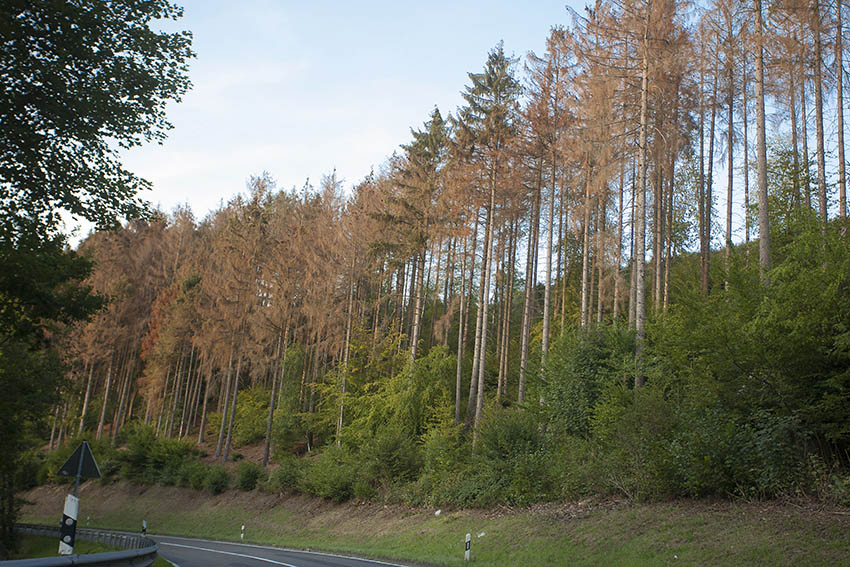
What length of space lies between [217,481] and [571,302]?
71.4 ft

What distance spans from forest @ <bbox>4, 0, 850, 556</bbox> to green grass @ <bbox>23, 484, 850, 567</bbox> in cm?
80

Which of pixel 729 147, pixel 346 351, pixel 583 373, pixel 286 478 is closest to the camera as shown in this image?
pixel 583 373

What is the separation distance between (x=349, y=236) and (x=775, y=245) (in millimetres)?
18562

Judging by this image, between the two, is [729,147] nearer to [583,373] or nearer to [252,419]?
[583,373]

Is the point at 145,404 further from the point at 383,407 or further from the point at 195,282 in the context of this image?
the point at 383,407

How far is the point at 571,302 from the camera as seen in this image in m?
34.5

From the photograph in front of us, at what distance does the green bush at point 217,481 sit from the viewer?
102 feet

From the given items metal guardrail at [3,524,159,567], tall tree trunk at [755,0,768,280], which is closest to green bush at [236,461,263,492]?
metal guardrail at [3,524,159,567]

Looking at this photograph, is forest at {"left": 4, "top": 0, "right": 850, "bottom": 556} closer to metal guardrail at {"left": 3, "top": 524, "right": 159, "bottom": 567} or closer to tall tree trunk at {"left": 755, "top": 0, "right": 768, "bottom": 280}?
tall tree trunk at {"left": 755, "top": 0, "right": 768, "bottom": 280}

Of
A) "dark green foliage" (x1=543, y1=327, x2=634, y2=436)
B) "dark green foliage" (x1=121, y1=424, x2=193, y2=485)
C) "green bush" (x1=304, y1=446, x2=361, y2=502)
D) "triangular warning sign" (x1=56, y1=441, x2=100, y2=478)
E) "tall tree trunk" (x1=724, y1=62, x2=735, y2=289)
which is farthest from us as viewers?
"dark green foliage" (x1=121, y1=424, x2=193, y2=485)

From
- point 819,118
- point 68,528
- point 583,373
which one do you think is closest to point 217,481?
point 583,373

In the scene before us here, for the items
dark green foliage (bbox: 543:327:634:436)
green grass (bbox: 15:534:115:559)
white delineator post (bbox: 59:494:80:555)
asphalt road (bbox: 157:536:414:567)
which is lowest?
green grass (bbox: 15:534:115:559)

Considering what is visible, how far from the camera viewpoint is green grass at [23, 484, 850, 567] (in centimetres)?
A: 934

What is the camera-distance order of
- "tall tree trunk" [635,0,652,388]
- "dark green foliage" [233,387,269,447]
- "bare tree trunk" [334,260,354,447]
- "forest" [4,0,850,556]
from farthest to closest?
"dark green foliage" [233,387,269,447] → "bare tree trunk" [334,260,354,447] → "tall tree trunk" [635,0,652,388] → "forest" [4,0,850,556]
